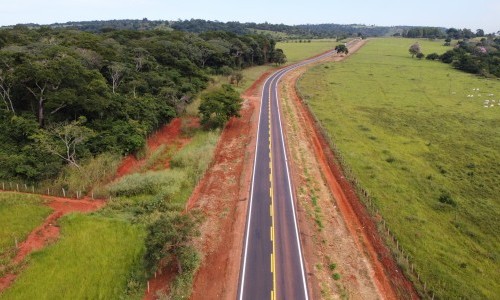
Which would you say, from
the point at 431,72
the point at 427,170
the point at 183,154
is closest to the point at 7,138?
the point at 183,154

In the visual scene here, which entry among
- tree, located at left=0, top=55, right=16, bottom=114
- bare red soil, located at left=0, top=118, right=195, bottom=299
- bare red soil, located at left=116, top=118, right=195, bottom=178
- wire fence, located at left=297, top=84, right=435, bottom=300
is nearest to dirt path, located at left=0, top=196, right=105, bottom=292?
bare red soil, located at left=0, top=118, right=195, bottom=299

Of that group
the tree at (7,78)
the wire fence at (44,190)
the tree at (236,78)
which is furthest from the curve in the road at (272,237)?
the tree at (236,78)

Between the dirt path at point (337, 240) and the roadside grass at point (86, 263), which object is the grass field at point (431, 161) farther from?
the roadside grass at point (86, 263)

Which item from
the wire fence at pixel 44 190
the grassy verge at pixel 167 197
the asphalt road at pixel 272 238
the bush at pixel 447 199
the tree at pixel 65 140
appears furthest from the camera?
the tree at pixel 65 140

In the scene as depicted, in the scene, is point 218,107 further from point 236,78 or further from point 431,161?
point 236,78

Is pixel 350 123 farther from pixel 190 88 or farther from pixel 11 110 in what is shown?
pixel 11 110

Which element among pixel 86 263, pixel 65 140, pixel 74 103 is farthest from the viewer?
pixel 74 103

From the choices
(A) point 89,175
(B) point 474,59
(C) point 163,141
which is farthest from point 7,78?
(B) point 474,59
